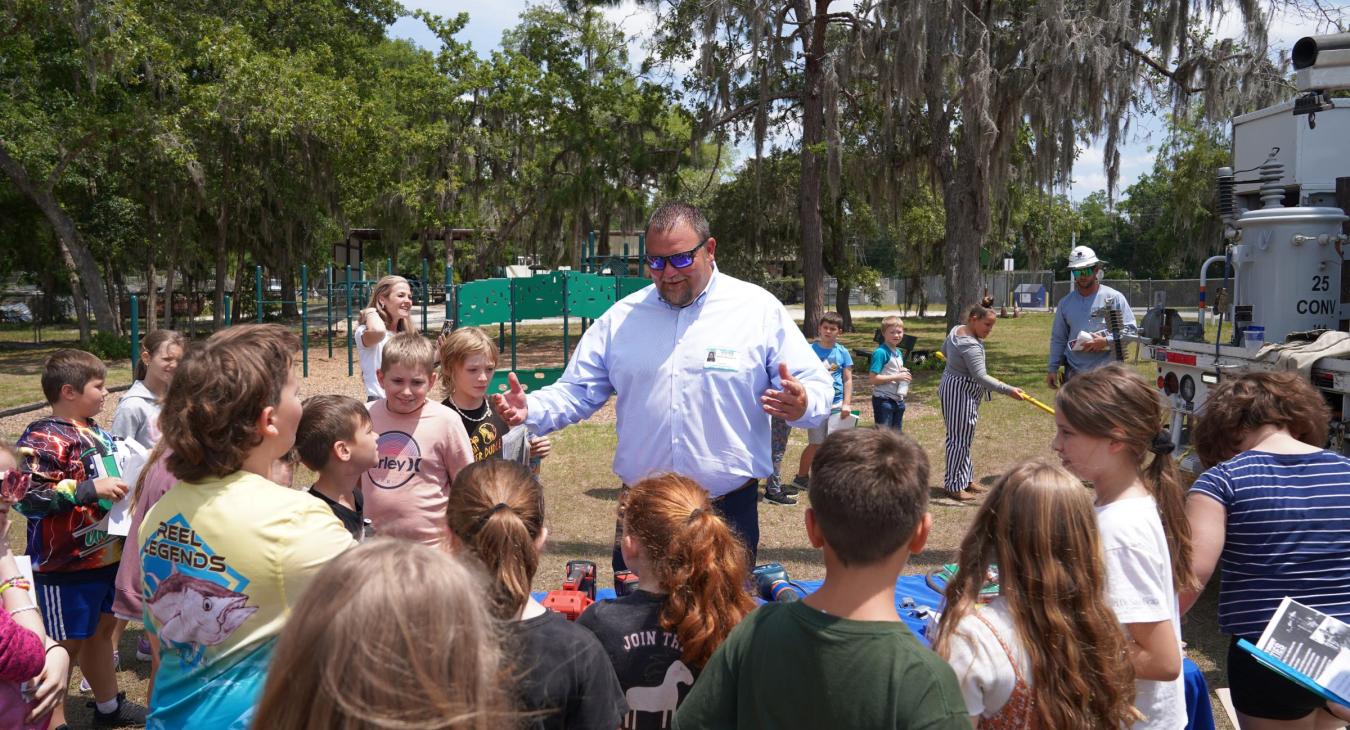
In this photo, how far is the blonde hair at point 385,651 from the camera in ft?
4.05

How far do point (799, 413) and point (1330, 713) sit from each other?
5.88 feet

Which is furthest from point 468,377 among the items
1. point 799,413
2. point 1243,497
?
point 1243,497

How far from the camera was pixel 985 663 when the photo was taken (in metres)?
2.08

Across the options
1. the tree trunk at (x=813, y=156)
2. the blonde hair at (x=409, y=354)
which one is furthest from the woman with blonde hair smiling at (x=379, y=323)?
the tree trunk at (x=813, y=156)

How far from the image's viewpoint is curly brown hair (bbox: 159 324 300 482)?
79.4 inches

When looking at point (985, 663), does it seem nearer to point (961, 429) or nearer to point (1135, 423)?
point (1135, 423)

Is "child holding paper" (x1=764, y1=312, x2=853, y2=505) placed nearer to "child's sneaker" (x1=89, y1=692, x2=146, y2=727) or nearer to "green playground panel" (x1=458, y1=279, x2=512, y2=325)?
"child's sneaker" (x1=89, y1=692, x2=146, y2=727)

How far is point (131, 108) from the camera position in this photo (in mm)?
19438

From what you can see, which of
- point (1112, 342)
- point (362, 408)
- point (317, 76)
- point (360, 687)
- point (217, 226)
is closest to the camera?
point (360, 687)

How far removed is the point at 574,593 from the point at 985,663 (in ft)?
4.57

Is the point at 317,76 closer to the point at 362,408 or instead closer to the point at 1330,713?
the point at 362,408

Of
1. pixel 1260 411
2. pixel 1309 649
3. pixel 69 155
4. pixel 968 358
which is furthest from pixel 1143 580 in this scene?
pixel 69 155

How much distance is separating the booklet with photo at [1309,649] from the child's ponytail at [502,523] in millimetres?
2015

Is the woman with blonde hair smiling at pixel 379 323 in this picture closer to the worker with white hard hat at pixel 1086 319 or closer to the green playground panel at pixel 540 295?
the worker with white hard hat at pixel 1086 319
